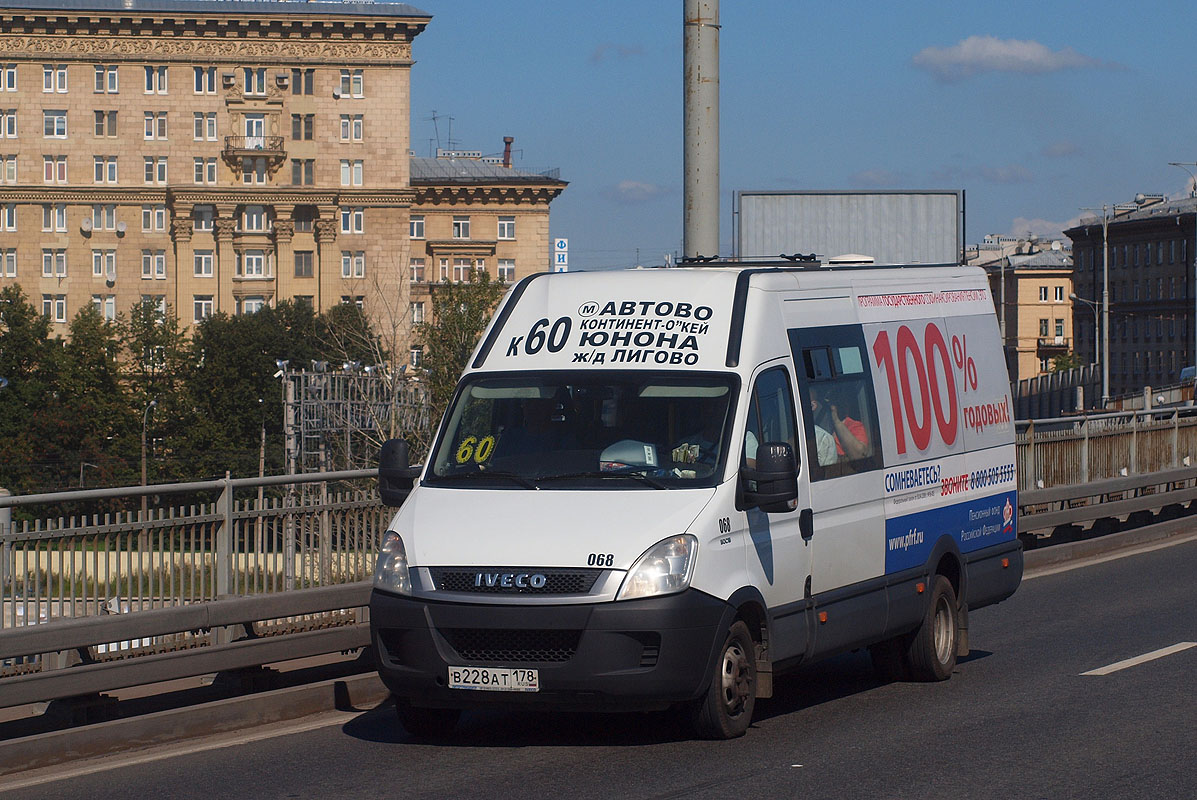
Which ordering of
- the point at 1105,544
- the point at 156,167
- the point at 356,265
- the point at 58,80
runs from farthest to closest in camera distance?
the point at 356,265 < the point at 156,167 < the point at 58,80 < the point at 1105,544

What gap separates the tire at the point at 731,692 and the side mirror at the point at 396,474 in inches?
72.1

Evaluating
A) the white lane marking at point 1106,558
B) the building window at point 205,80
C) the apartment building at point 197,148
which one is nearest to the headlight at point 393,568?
the white lane marking at point 1106,558

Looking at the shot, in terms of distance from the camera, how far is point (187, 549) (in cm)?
967

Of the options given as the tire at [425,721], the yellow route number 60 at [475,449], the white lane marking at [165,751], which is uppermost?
the yellow route number 60 at [475,449]

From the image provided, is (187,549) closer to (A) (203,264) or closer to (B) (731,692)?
(B) (731,692)

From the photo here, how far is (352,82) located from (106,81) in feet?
52.3

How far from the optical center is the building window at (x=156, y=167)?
11950 cm

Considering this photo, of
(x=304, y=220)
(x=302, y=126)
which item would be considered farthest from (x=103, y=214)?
(x=302, y=126)

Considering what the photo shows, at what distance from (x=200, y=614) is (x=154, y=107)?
115m

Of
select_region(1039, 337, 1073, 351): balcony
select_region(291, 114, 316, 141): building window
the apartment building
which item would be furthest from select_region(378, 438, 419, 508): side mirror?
select_region(1039, 337, 1073, 351): balcony

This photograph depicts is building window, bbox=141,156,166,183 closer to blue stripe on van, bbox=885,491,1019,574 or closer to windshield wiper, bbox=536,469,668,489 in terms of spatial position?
blue stripe on van, bbox=885,491,1019,574

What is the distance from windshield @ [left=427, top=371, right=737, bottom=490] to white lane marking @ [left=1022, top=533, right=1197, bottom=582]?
8.31m

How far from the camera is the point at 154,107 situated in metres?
119

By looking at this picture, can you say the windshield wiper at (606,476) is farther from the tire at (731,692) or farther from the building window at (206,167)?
the building window at (206,167)
